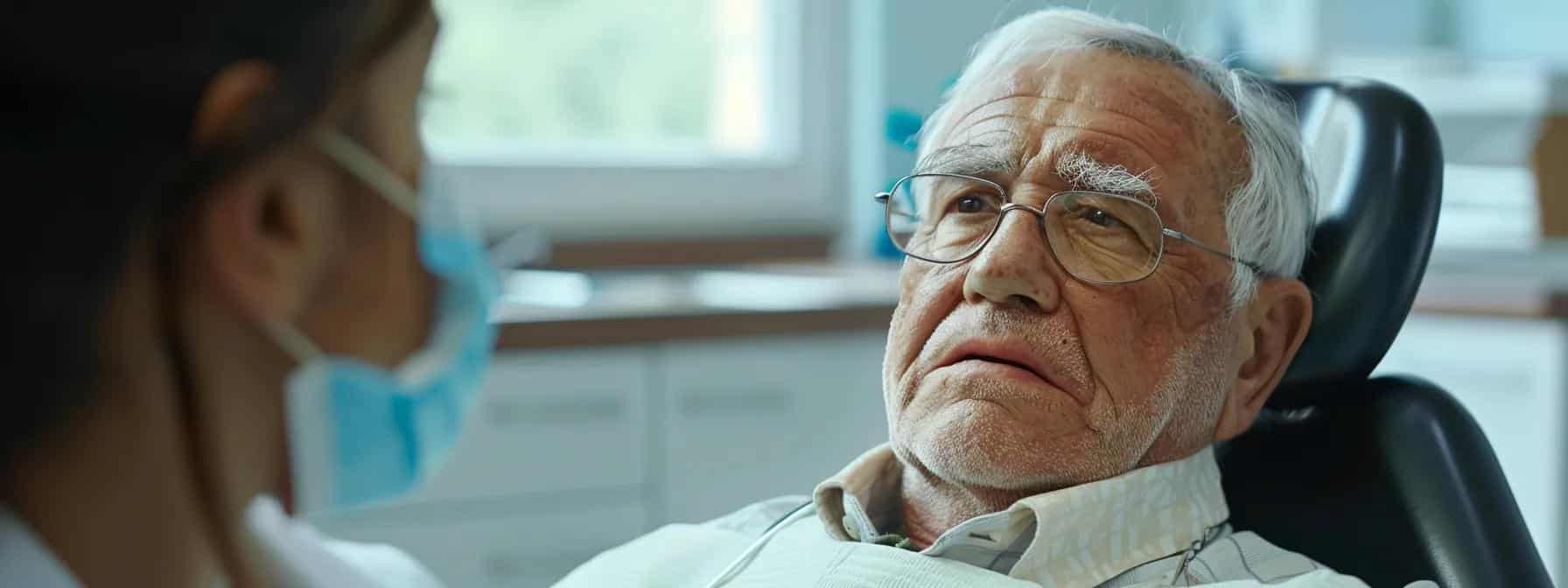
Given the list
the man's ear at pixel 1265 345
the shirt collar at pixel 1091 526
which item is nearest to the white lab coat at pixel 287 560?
the shirt collar at pixel 1091 526

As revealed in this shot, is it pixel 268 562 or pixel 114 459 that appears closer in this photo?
pixel 114 459

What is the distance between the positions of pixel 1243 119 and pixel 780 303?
101 centimetres

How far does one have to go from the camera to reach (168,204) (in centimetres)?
65

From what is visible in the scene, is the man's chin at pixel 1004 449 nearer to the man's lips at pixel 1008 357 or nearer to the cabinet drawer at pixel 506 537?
the man's lips at pixel 1008 357

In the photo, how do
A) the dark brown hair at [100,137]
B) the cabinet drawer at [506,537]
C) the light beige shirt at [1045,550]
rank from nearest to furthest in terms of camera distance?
the dark brown hair at [100,137] < the light beige shirt at [1045,550] < the cabinet drawer at [506,537]

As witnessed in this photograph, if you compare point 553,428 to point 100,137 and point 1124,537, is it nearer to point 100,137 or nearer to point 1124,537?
point 1124,537

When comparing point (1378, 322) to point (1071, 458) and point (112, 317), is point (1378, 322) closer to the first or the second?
point (1071, 458)

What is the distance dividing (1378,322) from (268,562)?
40.5 inches

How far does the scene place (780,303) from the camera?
2.30 meters

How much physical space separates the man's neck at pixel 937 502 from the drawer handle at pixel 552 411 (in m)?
0.84

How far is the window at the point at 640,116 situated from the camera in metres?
2.91

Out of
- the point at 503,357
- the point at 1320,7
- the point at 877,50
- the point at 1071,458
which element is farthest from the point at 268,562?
the point at 1320,7

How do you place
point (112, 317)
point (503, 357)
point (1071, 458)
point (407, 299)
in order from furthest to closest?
point (503, 357)
point (1071, 458)
point (407, 299)
point (112, 317)

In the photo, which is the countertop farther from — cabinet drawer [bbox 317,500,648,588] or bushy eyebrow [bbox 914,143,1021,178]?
bushy eyebrow [bbox 914,143,1021,178]
